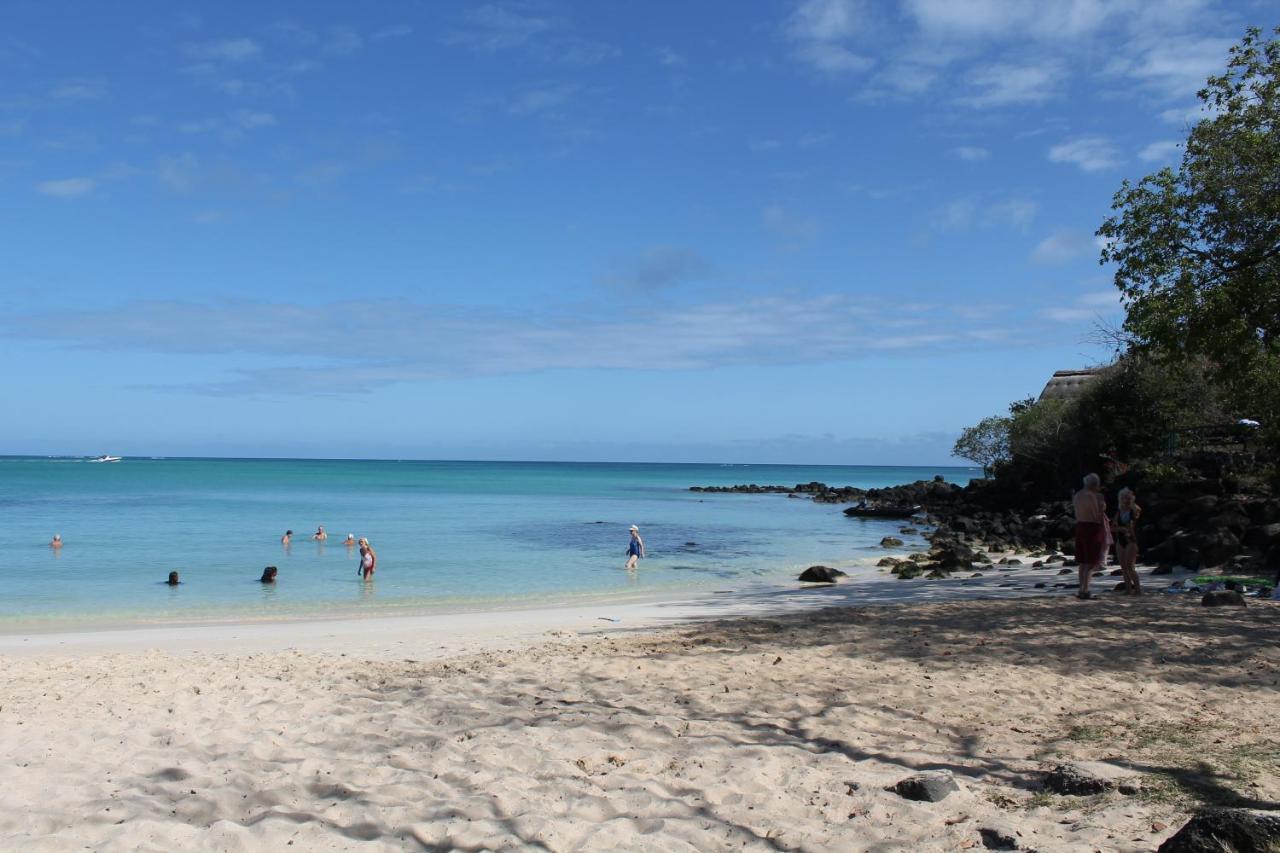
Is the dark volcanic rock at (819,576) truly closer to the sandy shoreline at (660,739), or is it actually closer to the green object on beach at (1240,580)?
the green object on beach at (1240,580)

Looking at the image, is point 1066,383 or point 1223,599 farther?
point 1066,383

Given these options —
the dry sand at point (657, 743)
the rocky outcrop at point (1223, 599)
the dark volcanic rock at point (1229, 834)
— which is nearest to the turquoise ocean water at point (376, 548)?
the dry sand at point (657, 743)

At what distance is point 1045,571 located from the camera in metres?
20.7

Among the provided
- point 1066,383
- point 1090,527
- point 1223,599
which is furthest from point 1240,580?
point 1066,383

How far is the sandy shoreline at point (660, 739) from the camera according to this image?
5.02 metres

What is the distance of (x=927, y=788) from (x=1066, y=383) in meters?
53.5

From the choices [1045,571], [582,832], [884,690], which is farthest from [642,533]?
[582,832]

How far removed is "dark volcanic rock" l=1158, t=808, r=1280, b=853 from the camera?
3.88 meters

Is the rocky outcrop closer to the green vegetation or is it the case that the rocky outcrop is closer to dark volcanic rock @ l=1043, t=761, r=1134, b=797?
the green vegetation

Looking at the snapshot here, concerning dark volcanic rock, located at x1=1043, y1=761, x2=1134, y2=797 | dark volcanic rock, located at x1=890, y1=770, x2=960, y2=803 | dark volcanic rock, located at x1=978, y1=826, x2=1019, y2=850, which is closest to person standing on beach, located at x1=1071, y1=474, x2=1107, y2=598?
dark volcanic rock, located at x1=1043, y1=761, x2=1134, y2=797

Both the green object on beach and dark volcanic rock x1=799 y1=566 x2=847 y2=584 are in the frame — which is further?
dark volcanic rock x1=799 y1=566 x2=847 y2=584

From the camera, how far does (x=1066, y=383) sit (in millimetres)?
53250

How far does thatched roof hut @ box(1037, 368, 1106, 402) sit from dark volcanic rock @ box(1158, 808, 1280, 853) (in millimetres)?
49558

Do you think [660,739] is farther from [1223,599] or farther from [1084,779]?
[1223,599]
